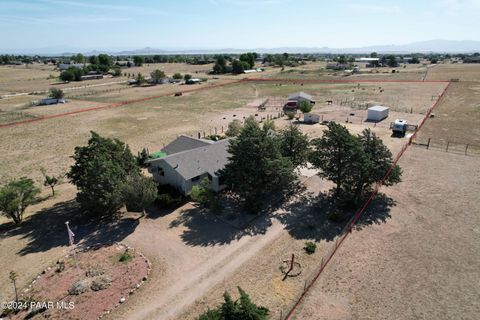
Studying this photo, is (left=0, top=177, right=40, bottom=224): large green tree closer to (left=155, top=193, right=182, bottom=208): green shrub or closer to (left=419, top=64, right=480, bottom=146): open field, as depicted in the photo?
(left=155, top=193, right=182, bottom=208): green shrub

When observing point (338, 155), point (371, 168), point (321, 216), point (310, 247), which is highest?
point (338, 155)

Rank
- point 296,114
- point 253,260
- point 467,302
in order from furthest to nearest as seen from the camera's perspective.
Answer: point 296,114
point 253,260
point 467,302

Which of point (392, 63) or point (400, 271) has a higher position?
point (392, 63)

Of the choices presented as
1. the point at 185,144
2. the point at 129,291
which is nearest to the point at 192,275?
the point at 129,291

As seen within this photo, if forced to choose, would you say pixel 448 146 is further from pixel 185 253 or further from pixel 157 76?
pixel 157 76

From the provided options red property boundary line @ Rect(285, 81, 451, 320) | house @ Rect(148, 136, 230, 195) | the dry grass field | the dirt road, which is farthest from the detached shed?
the dirt road

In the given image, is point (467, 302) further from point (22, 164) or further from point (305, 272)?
point (22, 164)

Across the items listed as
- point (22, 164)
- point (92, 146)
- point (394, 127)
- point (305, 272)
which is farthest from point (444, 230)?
point (22, 164)
